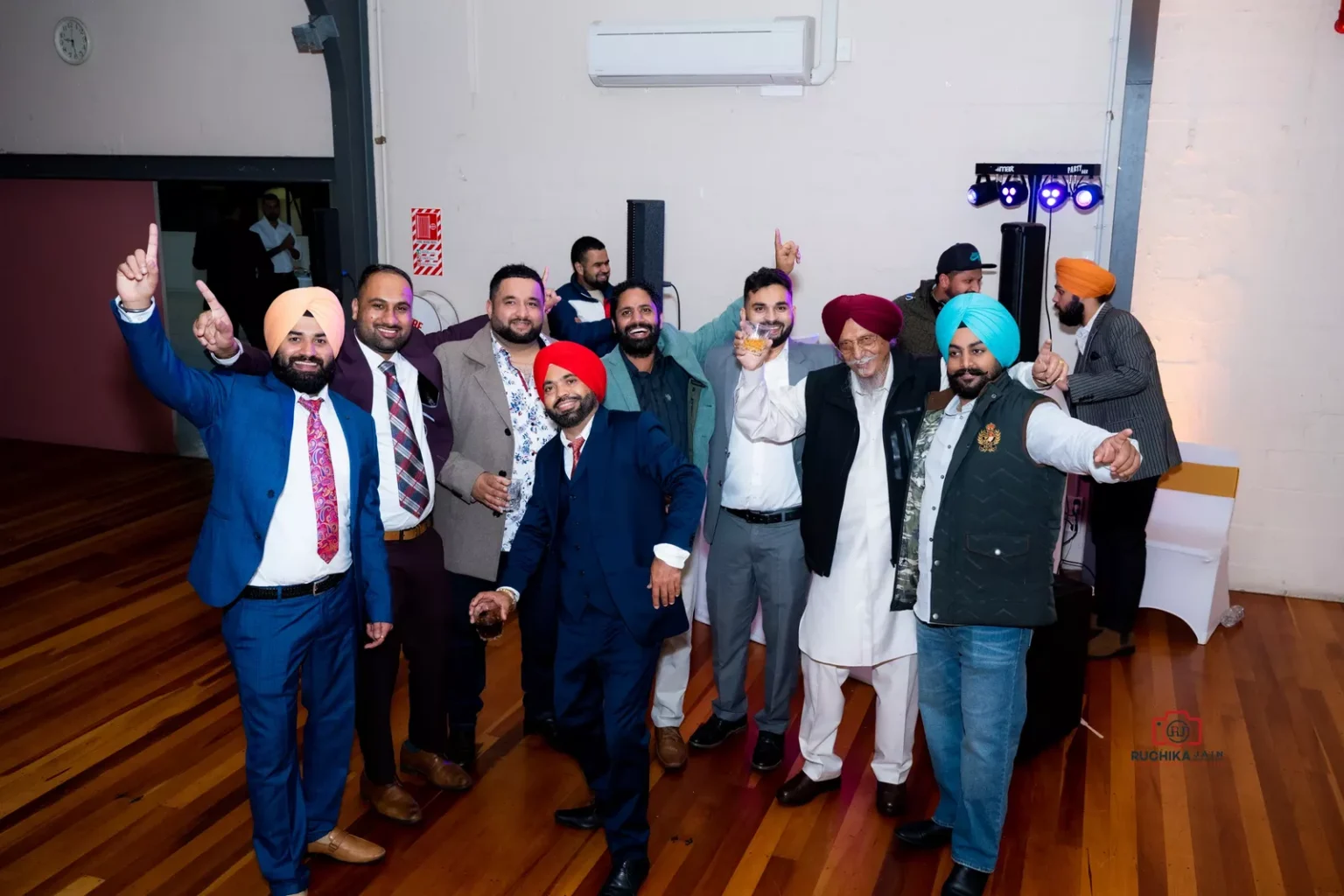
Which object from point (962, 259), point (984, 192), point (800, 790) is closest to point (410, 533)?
point (800, 790)

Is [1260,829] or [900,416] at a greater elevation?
[900,416]

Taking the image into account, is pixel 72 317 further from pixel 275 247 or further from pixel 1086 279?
pixel 1086 279

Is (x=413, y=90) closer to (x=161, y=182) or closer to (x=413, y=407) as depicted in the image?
(x=161, y=182)

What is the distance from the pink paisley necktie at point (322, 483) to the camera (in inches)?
122

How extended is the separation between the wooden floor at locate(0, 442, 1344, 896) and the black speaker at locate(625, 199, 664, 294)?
6.04 ft

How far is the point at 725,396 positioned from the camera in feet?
13.2

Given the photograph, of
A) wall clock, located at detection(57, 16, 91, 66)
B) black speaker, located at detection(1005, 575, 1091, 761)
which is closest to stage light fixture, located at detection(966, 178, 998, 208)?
black speaker, located at detection(1005, 575, 1091, 761)

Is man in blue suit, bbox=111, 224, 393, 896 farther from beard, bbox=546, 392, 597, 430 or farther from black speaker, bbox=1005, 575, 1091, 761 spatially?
black speaker, bbox=1005, 575, 1091, 761

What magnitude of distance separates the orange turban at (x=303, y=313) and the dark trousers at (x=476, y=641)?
44.3 inches

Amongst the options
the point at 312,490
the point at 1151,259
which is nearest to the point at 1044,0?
the point at 1151,259

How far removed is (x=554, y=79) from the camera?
6535mm

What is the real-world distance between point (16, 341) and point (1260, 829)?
9.23 meters

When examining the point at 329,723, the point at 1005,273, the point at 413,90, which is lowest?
the point at 329,723

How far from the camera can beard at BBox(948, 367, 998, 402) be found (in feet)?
9.99
